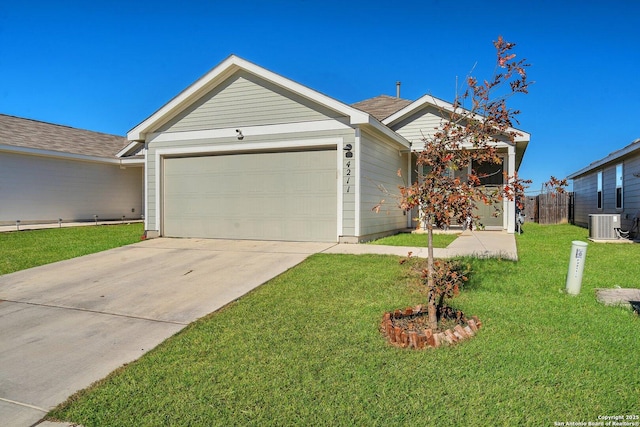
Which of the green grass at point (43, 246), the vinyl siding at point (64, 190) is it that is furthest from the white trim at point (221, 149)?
the vinyl siding at point (64, 190)

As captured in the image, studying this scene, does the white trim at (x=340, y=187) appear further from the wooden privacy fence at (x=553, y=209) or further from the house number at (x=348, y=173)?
the wooden privacy fence at (x=553, y=209)

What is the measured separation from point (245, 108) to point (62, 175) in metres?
11.8

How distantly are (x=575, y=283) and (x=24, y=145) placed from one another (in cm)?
1906

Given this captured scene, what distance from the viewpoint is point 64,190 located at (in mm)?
17156

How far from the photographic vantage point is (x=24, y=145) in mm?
15469

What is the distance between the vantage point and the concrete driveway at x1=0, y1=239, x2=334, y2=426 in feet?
10.7

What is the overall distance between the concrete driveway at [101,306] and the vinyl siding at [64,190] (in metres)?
10.2

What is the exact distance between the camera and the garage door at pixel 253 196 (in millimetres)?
9750

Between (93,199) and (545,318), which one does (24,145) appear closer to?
(93,199)

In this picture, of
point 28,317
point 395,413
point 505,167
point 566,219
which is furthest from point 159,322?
point 566,219

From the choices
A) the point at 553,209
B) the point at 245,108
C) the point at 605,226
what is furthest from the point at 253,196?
the point at 553,209

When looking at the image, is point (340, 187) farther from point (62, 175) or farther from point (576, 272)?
point (62, 175)

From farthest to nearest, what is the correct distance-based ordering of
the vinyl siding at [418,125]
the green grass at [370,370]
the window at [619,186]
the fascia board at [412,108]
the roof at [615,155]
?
the window at [619,186], the vinyl siding at [418,125], the fascia board at [412,108], the roof at [615,155], the green grass at [370,370]

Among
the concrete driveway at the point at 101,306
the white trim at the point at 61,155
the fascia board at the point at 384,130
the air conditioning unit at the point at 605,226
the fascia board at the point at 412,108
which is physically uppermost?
the fascia board at the point at 412,108
